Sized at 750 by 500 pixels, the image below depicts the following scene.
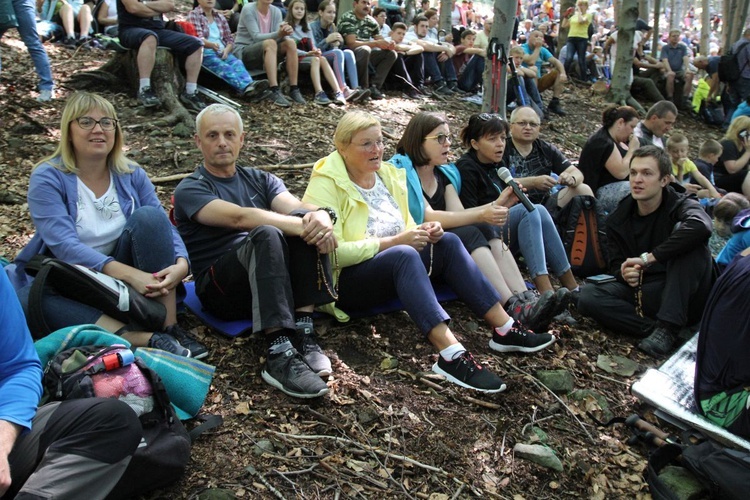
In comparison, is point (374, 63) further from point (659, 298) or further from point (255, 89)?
point (659, 298)

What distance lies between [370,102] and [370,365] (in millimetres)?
6582

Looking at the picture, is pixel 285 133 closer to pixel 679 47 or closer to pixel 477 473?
pixel 477 473

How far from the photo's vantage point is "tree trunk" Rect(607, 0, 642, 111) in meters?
A: 12.2

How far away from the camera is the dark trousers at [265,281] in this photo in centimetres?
337

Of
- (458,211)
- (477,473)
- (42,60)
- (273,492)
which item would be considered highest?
(42,60)

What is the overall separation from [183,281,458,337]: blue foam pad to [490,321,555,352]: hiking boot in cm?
61

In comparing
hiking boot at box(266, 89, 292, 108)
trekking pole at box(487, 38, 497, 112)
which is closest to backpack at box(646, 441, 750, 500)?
trekking pole at box(487, 38, 497, 112)

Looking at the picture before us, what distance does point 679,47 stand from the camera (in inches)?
608

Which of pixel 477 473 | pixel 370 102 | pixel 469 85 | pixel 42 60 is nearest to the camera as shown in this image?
pixel 477 473

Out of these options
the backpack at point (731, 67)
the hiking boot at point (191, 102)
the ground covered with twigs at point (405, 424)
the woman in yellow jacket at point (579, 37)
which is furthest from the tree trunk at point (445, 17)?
the ground covered with twigs at point (405, 424)

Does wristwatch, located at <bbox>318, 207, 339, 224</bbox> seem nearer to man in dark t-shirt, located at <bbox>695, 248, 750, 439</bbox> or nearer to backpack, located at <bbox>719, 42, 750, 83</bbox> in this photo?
man in dark t-shirt, located at <bbox>695, 248, 750, 439</bbox>

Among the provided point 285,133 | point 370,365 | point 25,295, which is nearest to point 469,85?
point 285,133

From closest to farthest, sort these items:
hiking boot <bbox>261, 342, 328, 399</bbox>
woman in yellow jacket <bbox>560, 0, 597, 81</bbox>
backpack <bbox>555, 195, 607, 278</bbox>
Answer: hiking boot <bbox>261, 342, 328, 399</bbox> < backpack <bbox>555, 195, 607, 278</bbox> < woman in yellow jacket <bbox>560, 0, 597, 81</bbox>

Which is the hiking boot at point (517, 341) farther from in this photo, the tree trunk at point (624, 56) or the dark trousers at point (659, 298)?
the tree trunk at point (624, 56)
